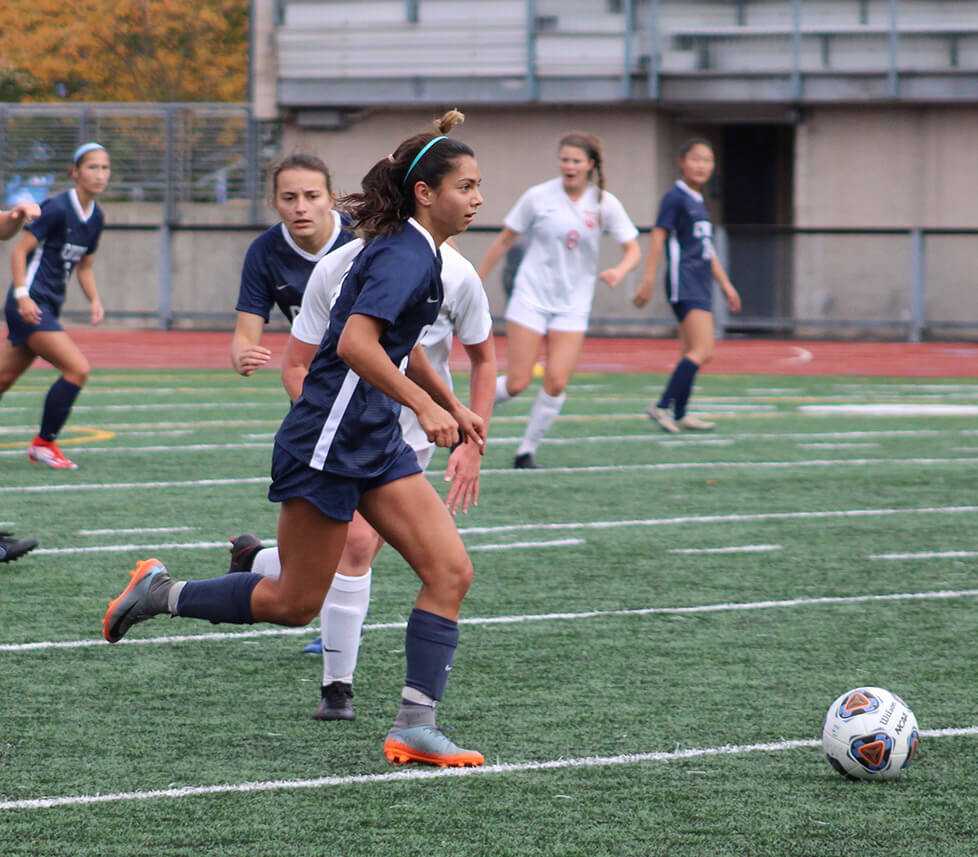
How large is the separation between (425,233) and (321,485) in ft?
2.52

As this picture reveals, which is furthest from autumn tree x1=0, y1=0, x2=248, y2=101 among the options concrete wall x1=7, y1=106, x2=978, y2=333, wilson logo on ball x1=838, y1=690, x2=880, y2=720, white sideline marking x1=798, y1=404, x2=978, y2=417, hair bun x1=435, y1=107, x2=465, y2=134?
wilson logo on ball x1=838, y1=690, x2=880, y2=720

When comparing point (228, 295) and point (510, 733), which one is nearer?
point (510, 733)

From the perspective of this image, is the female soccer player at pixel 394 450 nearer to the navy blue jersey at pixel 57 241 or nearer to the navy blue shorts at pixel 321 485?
the navy blue shorts at pixel 321 485

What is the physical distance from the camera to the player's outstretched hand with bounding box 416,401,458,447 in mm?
4934

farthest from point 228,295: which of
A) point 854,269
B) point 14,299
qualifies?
point 14,299

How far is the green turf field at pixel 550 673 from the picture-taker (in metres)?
4.64

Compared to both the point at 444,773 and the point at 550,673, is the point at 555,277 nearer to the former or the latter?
the point at 550,673

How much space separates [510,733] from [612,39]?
911 inches

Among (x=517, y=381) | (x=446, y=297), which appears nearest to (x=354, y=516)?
(x=446, y=297)

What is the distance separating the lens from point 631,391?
18.0 meters

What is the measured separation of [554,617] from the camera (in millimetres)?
7375

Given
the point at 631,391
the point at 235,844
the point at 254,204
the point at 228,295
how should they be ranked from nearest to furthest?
the point at 235,844 → the point at 631,391 → the point at 228,295 → the point at 254,204

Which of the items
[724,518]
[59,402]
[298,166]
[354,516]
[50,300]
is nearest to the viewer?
[354,516]

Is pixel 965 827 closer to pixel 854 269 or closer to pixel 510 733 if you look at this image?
pixel 510 733
